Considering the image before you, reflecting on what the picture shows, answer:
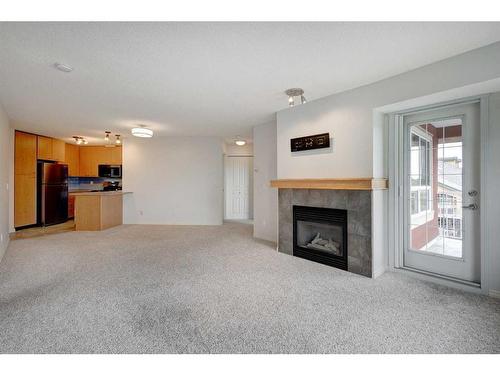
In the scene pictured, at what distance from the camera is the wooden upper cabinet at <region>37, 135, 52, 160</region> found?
6.04 meters

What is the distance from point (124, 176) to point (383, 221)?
6.30 metres

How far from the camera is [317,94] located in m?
3.20

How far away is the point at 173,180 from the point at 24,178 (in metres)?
3.39

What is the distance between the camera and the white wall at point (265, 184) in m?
4.78

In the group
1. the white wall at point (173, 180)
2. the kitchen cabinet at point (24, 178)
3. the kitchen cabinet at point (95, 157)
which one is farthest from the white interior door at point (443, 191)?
the kitchen cabinet at point (24, 178)

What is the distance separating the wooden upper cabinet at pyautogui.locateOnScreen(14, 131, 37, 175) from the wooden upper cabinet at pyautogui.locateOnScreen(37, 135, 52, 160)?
118mm

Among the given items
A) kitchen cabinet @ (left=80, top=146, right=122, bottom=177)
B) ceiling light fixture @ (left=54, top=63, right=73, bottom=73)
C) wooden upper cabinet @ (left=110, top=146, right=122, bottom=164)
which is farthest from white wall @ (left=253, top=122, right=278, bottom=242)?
kitchen cabinet @ (left=80, top=146, right=122, bottom=177)

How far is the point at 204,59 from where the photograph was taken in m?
2.27

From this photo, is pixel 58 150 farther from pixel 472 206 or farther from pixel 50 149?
pixel 472 206

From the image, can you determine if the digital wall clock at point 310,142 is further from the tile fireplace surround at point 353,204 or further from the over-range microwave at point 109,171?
the over-range microwave at point 109,171

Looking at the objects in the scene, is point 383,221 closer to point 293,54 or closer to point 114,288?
point 293,54

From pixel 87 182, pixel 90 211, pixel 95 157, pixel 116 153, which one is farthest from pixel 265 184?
pixel 87 182
